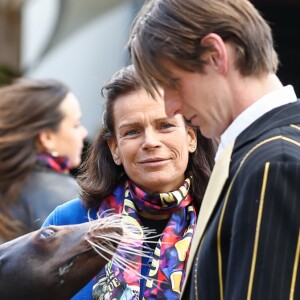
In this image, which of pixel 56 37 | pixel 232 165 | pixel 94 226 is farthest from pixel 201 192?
pixel 56 37

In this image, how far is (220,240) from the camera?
8.41 ft

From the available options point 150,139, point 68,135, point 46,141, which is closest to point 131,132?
point 150,139

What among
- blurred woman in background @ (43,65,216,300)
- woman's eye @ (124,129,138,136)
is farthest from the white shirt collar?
woman's eye @ (124,129,138,136)

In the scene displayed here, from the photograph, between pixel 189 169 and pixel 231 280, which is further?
pixel 189 169

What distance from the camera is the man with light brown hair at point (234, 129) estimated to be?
8.07ft

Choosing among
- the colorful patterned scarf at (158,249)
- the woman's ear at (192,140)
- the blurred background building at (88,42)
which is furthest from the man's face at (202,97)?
the blurred background building at (88,42)

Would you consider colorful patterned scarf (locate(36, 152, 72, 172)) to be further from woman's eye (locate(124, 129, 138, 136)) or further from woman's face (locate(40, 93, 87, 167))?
woman's eye (locate(124, 129, 138, 136))

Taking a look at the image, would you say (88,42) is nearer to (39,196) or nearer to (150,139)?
(150,139)

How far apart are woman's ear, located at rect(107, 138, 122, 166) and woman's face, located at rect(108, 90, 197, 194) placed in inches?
2.2

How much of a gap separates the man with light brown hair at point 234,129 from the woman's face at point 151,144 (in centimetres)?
86

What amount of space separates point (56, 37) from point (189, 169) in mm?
6846

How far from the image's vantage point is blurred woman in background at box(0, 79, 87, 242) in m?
3.20

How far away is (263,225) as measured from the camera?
8.09 feet

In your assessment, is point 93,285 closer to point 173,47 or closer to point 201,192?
point 201,192
